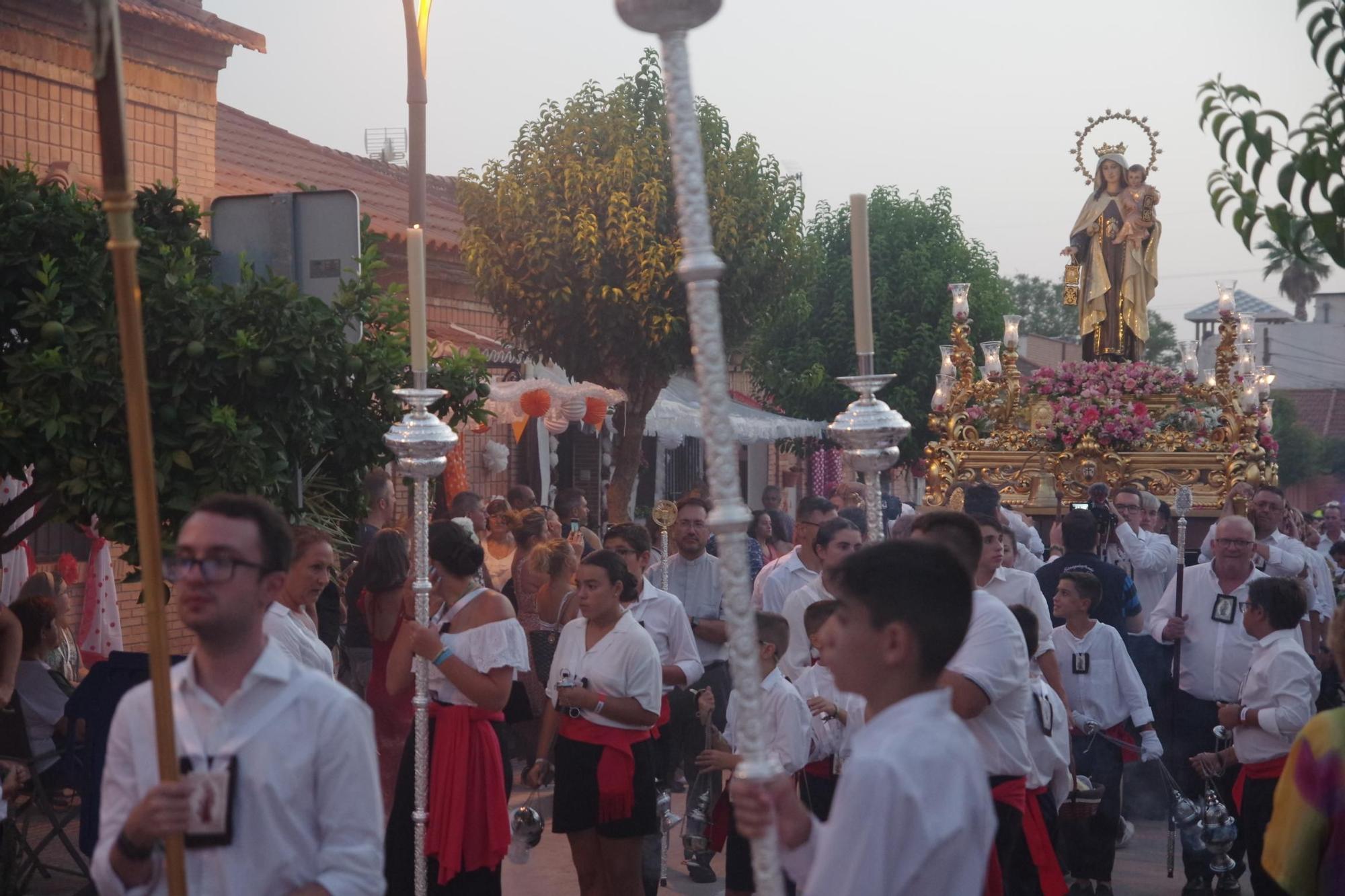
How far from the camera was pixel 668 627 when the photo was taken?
26.0 feet

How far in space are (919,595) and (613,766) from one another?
376 centimetres

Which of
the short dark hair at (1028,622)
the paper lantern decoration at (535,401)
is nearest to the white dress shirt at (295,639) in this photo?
the short dark hair at (1028,622)

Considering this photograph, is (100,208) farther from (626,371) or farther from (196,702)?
(626,371)

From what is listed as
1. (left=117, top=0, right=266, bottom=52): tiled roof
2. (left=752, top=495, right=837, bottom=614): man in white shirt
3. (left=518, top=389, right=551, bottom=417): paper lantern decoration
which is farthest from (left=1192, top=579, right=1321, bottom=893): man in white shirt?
(left=117, top=0, right=266, bottom=52): tiled roof

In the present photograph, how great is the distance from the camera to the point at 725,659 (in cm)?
944

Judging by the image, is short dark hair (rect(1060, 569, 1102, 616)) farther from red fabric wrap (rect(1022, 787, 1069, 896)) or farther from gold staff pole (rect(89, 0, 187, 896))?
gold staff pole (rect(89, 0, 187, 896))

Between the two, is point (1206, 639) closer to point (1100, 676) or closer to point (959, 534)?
A: point (1100, 676)

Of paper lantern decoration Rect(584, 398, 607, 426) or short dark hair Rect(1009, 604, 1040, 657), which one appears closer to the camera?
short dark hair Rect(1009, 604, 1040, 657)

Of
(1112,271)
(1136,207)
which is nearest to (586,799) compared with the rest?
(1112,271)

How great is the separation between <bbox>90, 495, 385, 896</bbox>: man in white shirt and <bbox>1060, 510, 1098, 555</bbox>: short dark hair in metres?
6.62

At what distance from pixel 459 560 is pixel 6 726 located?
2650 mm

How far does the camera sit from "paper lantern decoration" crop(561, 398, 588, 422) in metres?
16.1

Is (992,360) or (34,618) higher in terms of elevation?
(992,360)

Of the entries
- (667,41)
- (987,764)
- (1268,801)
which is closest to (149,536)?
(667,41)
